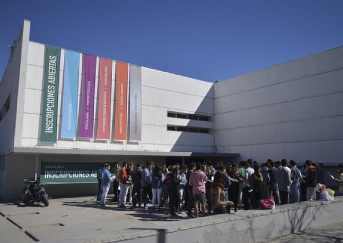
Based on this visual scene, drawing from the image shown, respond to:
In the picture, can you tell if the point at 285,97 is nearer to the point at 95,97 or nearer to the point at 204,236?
the point at 95,97

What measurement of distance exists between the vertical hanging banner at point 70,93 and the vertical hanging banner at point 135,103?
3923mm

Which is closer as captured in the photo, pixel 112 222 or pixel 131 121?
pixel 112 222

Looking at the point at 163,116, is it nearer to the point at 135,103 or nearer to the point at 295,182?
the point at 135,103

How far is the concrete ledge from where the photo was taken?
4633 millimetres

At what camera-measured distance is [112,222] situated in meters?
8.24

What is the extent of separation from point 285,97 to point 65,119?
15253mm

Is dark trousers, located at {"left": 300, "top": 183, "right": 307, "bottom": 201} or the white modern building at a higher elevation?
the white modern building

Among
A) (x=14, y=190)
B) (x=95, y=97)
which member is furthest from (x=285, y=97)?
(x=14, y=190)

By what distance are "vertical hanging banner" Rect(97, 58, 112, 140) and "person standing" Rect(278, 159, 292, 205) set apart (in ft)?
37.1

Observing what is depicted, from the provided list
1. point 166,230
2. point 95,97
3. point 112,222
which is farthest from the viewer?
point 95,97

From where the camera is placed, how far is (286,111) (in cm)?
1959

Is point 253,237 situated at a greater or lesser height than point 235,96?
lesser

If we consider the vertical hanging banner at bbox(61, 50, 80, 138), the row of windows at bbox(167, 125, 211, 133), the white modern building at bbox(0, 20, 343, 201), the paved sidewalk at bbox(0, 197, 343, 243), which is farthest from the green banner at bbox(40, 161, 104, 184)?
the row of windows at bbox(167, 125, 211, 133)

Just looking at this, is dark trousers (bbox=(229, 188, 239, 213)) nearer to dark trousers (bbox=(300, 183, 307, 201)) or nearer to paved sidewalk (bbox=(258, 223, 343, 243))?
paved sidewalk (bbox=(258, 223, 343, 243))
